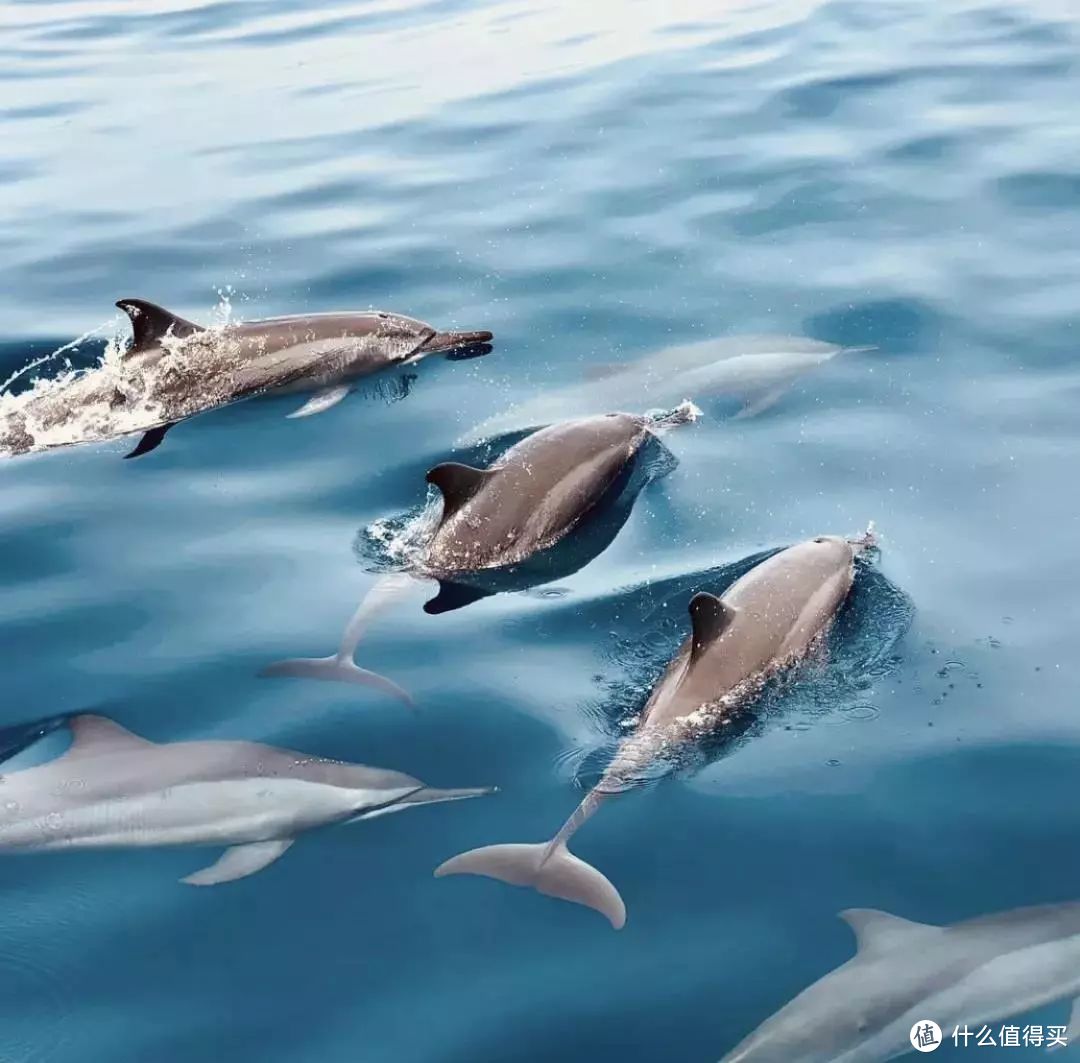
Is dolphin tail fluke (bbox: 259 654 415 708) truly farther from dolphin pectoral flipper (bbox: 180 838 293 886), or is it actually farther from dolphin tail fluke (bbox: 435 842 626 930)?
dolphin tail fluke (bbox: 435 842 626 930)

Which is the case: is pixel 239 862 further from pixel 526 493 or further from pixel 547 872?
pixel 526 493

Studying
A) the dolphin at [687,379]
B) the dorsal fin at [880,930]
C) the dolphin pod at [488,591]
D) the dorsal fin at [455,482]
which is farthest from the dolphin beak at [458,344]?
the dorsal fin at [880,930]

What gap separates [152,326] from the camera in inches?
393

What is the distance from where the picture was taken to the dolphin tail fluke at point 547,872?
5.41 metres

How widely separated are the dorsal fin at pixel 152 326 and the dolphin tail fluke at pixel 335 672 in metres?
3.78

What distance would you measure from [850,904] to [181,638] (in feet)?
11.9

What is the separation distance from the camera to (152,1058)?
16.0 ft

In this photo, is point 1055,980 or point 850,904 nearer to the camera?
point 1055,980

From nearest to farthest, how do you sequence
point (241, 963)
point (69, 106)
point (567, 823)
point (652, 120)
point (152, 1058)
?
point (152, 1058) → point (241, 963) → point (567, 823) → point (652, 120) → point (69, 106)

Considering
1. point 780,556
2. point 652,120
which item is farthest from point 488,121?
point 780,556

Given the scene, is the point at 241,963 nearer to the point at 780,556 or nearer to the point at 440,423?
the point at 780,556

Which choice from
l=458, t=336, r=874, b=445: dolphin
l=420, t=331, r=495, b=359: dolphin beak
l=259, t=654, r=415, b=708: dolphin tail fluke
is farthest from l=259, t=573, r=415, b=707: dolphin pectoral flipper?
l=420, t=331, r=495, b=359: dolphin beak

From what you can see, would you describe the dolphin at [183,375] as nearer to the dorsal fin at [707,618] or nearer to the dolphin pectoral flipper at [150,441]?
the dolphin pectoral flipper at [150,441]

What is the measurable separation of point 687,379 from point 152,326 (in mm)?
3663
